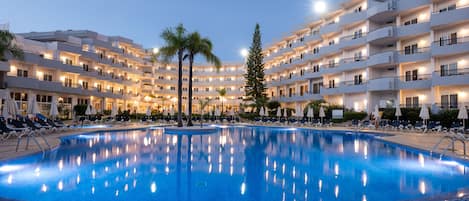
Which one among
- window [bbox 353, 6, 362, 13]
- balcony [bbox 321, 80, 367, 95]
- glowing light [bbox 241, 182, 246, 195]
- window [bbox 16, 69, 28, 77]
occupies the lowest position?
glowing light [bbox 241, 182, 246, 195]

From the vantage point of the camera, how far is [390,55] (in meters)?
27.8

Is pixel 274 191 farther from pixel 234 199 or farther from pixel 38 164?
pixel 38 164

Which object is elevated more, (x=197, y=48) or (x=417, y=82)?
(x=197, y=48)

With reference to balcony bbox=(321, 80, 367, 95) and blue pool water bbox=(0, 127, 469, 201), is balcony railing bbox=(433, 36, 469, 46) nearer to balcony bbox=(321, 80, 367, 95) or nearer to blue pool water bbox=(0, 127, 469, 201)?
balcony bbox=(321, 80, 367, 95)

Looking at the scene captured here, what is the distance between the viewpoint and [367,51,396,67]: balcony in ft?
91.4

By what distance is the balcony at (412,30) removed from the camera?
2607 centimetres

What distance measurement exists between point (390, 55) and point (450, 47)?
4864 millimetres

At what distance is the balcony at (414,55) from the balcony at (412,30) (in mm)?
1570

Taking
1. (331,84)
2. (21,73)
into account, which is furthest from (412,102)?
(21,73)

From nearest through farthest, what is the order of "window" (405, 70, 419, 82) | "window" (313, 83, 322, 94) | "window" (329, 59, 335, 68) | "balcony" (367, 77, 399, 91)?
"balcony" (367, 77, 399, 91)
"window" (405, 70, 419, 82)
"window" (329, 59, 335, 68)
"window" (313, 83, 322, 94)

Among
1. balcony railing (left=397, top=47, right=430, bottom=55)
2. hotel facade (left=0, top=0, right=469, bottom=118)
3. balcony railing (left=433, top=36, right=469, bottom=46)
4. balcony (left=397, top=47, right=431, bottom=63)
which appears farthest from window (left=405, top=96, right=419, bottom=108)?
balcony railing (left=433, top=36, right=469, bottom=46)

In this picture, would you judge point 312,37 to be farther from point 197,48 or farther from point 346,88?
point 197,48

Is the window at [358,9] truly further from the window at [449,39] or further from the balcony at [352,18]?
the window at [449,39]

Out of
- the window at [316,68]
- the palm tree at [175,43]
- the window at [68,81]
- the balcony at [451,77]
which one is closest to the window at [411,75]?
the balcony at [451,77]
